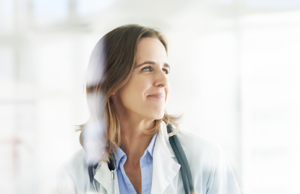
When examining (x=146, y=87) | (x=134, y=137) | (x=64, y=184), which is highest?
(x=146, y=87)

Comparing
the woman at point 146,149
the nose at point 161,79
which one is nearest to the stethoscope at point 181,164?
the woman at point 146,149

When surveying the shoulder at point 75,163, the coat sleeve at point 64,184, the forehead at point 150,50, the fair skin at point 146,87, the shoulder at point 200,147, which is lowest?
the coat sleeve at point 64,184

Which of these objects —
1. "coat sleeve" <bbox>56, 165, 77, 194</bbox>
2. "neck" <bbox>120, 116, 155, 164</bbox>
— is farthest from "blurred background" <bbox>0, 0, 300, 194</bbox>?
"neck" <bbox>120, 116, 155, 164</bbox>

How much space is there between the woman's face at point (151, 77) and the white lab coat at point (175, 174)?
129 mm

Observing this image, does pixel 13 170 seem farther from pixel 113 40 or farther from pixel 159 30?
pixel 159 30

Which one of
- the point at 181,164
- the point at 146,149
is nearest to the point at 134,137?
→ the point at 146,149

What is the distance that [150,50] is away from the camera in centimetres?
57

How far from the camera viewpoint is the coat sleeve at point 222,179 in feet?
1.89

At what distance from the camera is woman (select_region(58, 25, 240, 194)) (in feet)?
1.86

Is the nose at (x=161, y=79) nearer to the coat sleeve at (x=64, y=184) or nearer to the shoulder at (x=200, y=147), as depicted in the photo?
the shoulder at (x=200, y=147)

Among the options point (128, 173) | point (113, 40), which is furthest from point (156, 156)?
point (113, 40)

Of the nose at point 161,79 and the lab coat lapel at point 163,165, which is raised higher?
the nose at point 161,79

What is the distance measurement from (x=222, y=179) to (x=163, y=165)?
0.17 metres

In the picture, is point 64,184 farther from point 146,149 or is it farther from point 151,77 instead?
point 151,77
